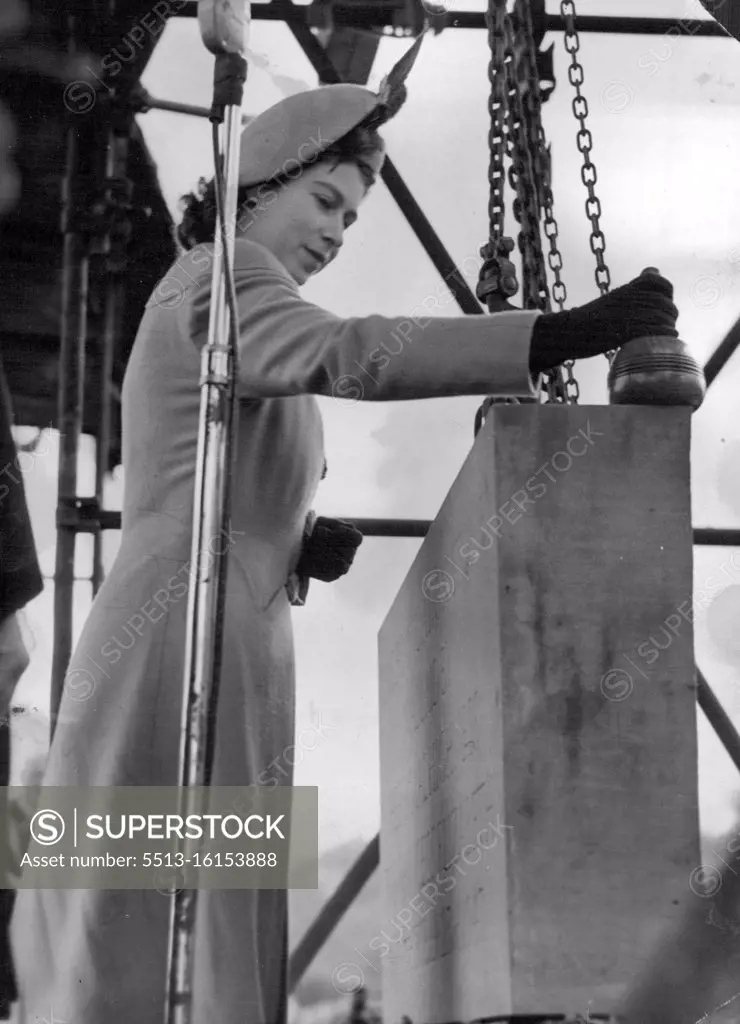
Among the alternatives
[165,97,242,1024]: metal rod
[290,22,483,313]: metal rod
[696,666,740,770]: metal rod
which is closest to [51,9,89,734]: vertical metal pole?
[290,22,483,313]: metal rod

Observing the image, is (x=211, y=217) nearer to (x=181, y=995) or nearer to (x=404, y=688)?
(x=404, y=688)

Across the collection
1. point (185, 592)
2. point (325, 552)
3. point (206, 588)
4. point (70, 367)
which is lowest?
point (206, 588)

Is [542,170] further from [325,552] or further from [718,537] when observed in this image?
[718,537]

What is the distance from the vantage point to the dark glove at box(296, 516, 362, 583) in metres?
2.96

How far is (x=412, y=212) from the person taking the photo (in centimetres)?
639

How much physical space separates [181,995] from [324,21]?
4.64 metres

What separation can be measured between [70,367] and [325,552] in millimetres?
3139

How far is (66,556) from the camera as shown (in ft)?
19.3

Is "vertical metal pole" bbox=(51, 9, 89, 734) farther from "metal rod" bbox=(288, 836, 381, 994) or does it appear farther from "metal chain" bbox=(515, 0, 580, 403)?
"metal chain" bbox=(515, 0, 580, 403)

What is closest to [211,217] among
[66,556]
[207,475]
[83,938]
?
[207,475]

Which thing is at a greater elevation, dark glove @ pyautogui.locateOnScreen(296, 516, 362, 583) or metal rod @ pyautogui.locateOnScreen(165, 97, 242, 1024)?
dark glove @ pyautogui.locateOnScreen(296, 516, 362, 583)

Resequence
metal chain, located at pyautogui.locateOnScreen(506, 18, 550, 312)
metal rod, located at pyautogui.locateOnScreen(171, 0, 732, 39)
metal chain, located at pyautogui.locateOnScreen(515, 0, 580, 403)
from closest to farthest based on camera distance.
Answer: metal chain, located at pyautogui.locateOnScreen(506, 18, 550, 312)
metal chain, located at pyautogui.locateOnScreen(515, 0, 580, 403)
metal rod, located at pyautogui.locateOnScreen(171, 0, 732, 39)

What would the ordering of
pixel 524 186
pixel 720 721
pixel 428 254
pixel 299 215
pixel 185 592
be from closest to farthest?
pixel 185 592 < pixel 299 215 < pixel 524 186 < pixel 720 721 < pixel 428 254

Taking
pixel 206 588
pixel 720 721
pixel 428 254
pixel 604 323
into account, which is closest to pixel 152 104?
pixel 428 254
